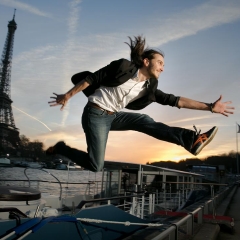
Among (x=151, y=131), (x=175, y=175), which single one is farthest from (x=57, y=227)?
(x=175, y=175)

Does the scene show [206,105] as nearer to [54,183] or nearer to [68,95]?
[68,95]

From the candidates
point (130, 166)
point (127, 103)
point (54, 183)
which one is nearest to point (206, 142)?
point (127, 103)

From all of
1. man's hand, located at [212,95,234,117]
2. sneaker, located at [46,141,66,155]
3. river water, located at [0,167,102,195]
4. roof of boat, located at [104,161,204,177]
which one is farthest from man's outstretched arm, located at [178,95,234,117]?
roof of boat, located at [104,161,204,177]

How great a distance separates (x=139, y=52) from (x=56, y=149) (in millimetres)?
1514

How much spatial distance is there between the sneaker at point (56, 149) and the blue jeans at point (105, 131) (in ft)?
0.26

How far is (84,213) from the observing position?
4.37 m

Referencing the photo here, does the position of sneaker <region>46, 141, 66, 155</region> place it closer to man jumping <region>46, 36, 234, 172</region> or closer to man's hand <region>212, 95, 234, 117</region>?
man jumping <region>46, 36, 234, 172</region>

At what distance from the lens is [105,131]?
2.99m

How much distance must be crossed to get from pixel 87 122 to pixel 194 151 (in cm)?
118

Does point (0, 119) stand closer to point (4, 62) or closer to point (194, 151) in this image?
point (4, 62)

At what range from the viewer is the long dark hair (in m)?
3.03

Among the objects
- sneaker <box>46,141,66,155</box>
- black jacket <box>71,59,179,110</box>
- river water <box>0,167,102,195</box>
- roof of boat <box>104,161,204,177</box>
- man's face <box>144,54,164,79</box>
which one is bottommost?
river water <box>0,167,102,195</box>

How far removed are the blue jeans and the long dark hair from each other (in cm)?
64

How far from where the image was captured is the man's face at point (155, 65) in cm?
300
